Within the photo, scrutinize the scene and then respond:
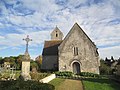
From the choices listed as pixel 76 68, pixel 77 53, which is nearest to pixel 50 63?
pixel 76 68

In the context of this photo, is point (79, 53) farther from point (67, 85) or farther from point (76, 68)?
point (67, 85)

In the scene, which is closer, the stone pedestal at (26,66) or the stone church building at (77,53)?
the stone pedestal at (26,66)

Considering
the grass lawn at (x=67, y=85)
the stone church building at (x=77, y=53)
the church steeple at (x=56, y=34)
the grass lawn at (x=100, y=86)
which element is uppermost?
the church steeple at (x=56, y=34)

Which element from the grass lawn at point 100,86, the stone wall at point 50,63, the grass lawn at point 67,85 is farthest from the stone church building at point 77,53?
the grass lawn at point 67,85

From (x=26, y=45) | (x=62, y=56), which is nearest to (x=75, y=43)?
(x=62, y=56)

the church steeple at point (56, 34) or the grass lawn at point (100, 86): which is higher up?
the church steeple at point (56, 34)

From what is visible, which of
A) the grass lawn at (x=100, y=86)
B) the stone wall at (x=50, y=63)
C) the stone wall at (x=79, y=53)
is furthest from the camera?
the stone wall at (x=50, y=63)

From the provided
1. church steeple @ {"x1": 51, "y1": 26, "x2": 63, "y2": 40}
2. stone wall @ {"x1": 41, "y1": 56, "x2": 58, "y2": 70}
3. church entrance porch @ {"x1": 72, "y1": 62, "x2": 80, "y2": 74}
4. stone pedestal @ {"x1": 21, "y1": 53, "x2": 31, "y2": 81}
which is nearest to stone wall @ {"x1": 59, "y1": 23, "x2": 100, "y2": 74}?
church entrance porch @ {"x1": 72, "y1": 62, "x2": 80, "y2": 74}

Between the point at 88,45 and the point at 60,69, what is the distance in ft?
26.9

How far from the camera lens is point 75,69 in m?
36.7

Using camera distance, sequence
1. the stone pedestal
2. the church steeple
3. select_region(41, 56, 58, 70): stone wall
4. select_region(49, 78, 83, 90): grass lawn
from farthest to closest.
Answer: the church steeple
select_region(41, 56, 58, 70): stone wall
the stone pedestal
select_region(49, 78, 83, 90): grass lawn

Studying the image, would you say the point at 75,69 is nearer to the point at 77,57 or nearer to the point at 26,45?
the point at 77,57

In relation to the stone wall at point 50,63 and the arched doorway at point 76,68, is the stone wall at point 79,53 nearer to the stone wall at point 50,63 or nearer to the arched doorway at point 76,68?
the arched doorway at point 76,68

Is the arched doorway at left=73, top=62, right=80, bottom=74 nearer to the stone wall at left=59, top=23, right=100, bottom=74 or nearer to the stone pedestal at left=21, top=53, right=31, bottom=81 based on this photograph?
the stone wall at left=59, top=23, right=100, bottom=74
